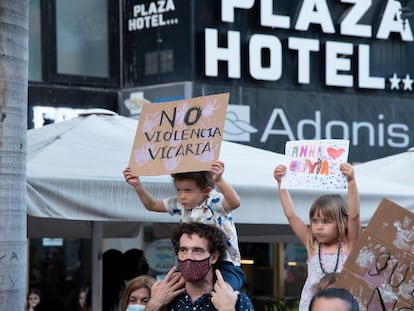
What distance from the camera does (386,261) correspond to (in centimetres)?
477

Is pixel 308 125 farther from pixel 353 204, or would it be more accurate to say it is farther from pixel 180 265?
pixel 180 265

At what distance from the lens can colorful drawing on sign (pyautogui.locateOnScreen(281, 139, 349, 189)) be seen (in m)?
5.90

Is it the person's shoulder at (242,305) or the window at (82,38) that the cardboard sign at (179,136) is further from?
the window at (82,38)

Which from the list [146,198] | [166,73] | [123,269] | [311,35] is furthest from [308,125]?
[146,198]

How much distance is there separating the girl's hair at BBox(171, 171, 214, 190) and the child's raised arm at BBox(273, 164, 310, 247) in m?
0.66

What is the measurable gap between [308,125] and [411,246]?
36.4 feet

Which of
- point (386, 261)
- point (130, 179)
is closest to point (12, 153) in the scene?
point (130, 179)

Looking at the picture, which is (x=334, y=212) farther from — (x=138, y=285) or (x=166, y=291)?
(x=166, y=291)

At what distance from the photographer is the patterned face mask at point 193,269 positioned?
454 centimetres

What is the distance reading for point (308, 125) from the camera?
1586 centimetres

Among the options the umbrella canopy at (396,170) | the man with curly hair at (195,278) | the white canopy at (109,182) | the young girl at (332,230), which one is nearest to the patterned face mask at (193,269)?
the man with curly hair at (195,278)

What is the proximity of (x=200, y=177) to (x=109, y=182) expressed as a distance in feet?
3.02

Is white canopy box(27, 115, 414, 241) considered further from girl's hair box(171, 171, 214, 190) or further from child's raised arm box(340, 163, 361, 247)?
child's raised arm box(340, 163, 361, 247)

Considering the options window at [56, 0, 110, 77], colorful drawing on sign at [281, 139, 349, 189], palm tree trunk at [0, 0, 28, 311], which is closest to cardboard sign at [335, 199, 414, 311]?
colorful drawing on sign at [281, 139, 349, 189]
